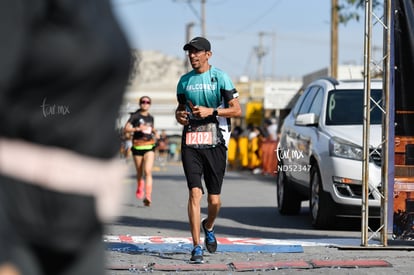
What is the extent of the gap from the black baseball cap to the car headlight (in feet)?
9.91

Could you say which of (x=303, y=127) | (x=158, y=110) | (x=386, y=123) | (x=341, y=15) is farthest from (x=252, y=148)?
(x=158, y=110)

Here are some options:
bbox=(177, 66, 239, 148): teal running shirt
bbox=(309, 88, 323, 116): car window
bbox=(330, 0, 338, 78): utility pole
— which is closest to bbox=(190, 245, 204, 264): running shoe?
bbox=(177, 66, 239, 148): teal running shirt

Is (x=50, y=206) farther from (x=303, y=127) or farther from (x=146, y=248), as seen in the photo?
(x=303, y=127)

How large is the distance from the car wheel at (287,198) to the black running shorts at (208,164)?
4.56 m

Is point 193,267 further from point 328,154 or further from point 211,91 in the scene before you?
point 328,154

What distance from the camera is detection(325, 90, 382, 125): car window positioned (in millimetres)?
12695

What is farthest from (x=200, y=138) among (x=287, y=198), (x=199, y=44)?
(x=287, y=198)

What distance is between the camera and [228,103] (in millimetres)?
9539

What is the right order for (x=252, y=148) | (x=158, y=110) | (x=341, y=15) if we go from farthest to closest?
(x=158, y=110), (x=252, y=148), (x=341, y=15)

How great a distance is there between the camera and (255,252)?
9727 mm

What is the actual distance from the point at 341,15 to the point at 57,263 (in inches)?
915

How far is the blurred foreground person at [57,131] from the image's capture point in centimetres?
200

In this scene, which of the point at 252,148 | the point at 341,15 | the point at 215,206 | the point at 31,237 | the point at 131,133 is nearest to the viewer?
the point at 31,237

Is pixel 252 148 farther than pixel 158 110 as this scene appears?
No
